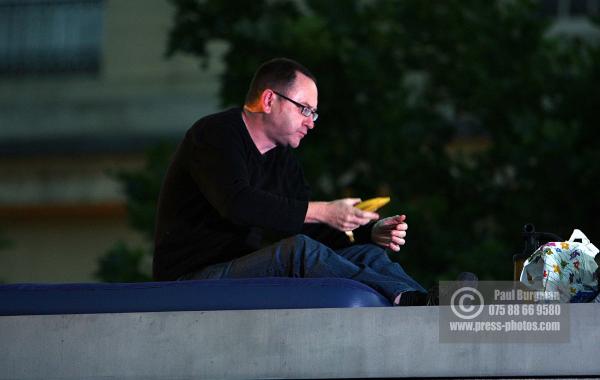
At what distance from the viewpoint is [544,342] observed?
4688mm

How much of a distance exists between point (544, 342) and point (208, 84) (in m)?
9.23

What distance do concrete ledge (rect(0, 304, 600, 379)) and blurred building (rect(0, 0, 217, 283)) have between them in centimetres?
833

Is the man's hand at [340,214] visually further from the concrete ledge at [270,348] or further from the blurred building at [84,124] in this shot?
the blurred building at [84,124]

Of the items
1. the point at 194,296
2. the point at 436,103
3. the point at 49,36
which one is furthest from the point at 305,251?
the point at 49,36

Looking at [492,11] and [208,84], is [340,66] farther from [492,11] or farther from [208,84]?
[208,84]

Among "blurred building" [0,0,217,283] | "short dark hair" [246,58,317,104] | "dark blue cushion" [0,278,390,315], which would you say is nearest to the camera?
"dark blue cushion" [0,278,390,315]

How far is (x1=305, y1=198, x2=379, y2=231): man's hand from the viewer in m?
5.48

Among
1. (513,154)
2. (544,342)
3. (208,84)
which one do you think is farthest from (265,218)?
(208,84)

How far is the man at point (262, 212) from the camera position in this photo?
5.38m

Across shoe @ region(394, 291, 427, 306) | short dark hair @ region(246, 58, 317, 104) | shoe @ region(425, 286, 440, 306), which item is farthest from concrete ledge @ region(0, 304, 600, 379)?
short dark hair @ region(246, 58, 317, 104)

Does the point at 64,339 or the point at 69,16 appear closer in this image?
the point at 64,339

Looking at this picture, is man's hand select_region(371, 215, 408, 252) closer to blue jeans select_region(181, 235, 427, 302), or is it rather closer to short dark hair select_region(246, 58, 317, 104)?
blue jeans select_region(181, 235, 427, 302)

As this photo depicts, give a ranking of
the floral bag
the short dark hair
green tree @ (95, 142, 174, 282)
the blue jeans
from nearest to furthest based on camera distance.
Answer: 1. the floral bag
2. the blue jeans
3. the short dark hair
4. green tree @ (95, 142, 174, 282)

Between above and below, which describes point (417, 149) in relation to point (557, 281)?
above
